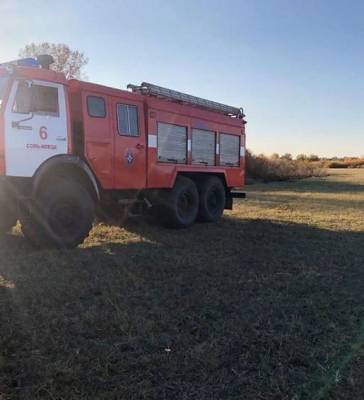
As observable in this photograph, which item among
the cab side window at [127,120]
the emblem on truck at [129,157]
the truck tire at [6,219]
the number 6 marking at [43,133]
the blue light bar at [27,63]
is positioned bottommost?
the truck tire at [6,219]

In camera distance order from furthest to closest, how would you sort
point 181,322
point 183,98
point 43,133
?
1. point 183,98
2. point 43,133
3. point 181,322

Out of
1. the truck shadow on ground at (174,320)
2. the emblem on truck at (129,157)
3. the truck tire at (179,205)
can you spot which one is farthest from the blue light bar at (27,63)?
the truck tire at (179,205)

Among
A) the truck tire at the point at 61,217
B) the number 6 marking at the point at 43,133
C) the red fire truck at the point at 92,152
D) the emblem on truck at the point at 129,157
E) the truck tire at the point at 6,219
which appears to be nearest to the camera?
the red fire truck at the point at 92,152

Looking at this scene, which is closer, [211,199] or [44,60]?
[44,60]

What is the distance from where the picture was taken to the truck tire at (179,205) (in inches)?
420

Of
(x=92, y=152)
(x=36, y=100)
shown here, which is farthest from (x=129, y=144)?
(x=36, y=100)

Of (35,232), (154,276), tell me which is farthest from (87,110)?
(154,276)

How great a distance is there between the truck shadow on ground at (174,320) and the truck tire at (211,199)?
3713 mm

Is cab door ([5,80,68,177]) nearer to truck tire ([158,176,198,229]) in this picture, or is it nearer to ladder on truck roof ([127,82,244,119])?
ladder on truck roof ([127,82,244,119])

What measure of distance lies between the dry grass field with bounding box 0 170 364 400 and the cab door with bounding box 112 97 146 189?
144 centimetres

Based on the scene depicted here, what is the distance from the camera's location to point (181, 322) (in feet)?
A: 15.0

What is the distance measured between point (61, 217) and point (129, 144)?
218cm

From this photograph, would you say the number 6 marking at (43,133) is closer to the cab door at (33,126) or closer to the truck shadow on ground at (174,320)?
the cab door at (33,126)

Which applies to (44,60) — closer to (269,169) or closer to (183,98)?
(183,98)
